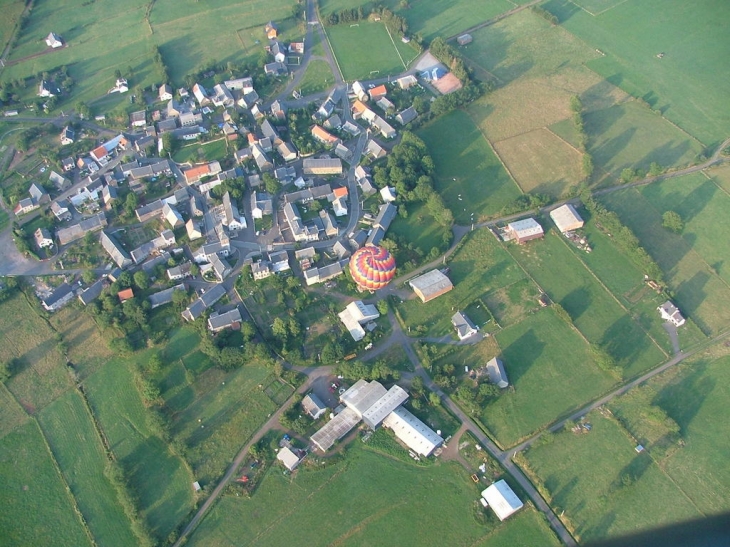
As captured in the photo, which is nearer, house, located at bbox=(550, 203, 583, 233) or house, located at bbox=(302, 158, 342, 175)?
house, located at bbox=(550, 203, 583, 233)

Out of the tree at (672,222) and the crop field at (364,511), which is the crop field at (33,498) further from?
the tree at (672,222)

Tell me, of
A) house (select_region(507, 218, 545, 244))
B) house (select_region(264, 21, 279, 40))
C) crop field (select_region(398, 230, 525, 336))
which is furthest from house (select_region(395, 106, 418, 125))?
house (select_region(264, 21, 279, 40))

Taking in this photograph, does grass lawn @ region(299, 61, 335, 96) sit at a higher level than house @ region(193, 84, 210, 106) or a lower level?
lower

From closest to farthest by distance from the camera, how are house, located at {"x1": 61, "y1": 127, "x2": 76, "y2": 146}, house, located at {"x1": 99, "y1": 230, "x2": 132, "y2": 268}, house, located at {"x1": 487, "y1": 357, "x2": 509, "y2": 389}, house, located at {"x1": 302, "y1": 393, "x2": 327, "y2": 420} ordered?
house, located at {"x1": 302, "y1": 393, "x2": 327, "y2": 420}, house, located at {"x1": 487, "y1": 357, "x2": 509, "y2": 389}, house, located at {"x1": 99, "y1": 230, "x2": 132, "y2": 268}, house, located at {"x1": 61, "y1": 127, "x2": 76, "y2": 146}

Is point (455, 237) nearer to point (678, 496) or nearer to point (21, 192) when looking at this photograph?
point (678, 496)

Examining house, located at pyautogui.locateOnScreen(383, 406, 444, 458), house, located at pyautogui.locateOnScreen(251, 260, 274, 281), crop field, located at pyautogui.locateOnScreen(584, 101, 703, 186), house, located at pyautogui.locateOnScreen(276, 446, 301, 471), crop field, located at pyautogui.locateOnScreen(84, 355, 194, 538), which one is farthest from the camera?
crop field, located at pyautogui.locateOnScreen(584, 101, 703, 186)

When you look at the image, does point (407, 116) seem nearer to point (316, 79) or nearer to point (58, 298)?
point (316, 79)

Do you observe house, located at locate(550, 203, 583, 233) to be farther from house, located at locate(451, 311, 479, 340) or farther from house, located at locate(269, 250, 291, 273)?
house, located at locate(269, 250, 291, 273)

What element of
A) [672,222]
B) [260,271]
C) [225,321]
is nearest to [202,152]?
[260,271]
